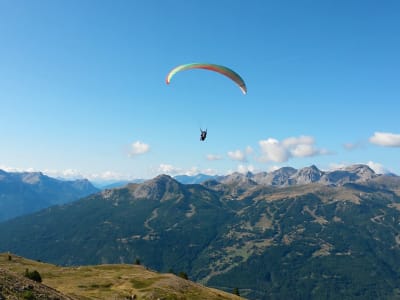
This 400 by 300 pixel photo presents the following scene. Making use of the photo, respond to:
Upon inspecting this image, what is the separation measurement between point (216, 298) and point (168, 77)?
2151 inches

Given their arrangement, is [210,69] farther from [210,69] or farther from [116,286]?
Result: [116,286]

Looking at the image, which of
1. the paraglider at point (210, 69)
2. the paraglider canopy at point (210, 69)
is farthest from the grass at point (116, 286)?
the paraglider canopy at point (210, 69)

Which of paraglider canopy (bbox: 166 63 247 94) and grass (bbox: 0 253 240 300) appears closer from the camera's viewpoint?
paraglider canopy (bbox: 166 63 247 94)

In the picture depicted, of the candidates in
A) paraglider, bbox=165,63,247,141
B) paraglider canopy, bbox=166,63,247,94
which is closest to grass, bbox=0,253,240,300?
paraglider, bbox=165,63,247,141

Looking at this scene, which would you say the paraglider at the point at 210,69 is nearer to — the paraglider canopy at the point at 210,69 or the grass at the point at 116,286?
the paraglider canopy at the point at 210,69

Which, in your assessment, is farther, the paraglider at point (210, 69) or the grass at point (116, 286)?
the grass at point (116, 286)

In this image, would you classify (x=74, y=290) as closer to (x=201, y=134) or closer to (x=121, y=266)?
(x=201, y=134)

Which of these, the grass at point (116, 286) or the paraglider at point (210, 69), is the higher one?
the paraglider at point (210, 69)

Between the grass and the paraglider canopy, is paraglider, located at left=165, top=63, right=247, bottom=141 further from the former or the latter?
the grass

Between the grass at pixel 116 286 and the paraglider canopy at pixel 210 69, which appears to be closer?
the paraglider canopy at pixel 210 69

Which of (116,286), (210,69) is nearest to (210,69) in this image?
(210,69)

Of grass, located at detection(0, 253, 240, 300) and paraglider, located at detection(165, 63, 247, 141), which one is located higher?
paraglider, located at detection(165, 63, 247, 141)

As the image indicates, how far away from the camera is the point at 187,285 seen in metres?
102

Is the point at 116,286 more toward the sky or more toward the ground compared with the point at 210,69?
more toward the ground
